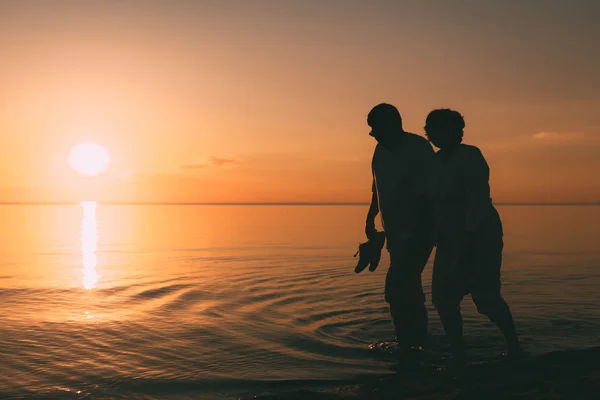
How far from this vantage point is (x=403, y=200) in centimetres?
564

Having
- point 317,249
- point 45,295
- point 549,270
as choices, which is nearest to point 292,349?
point 45,295

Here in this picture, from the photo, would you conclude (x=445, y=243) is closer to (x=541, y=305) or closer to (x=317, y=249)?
(x=541, y=305)

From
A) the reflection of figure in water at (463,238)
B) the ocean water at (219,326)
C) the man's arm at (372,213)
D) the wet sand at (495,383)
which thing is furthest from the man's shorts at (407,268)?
the wet sand at (495,383)

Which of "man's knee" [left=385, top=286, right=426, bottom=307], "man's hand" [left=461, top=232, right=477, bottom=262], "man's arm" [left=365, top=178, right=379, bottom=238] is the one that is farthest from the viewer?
"man's arm" [left=365, top=178, right=379, bottom=238]

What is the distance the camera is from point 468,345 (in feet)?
20.9

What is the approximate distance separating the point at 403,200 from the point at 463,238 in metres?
0.72

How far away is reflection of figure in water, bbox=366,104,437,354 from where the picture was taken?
558 cm

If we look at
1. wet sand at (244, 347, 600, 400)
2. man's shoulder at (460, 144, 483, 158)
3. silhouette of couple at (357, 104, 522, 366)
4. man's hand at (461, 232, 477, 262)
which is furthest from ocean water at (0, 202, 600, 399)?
man's shoulder at (460, 144, 483, 158)

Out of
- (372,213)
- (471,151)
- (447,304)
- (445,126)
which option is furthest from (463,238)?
(372,213)

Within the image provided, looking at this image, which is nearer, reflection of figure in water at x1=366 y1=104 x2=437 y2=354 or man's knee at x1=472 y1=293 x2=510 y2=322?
man's knee at x1=472 y1=293 x2=510 y2=322

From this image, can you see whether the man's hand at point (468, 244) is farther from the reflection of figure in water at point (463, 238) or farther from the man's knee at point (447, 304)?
the man's knee at point (447, 304)

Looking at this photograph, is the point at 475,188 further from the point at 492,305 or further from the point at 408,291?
the point at 408,291

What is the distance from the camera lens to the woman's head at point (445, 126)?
17.6 ft

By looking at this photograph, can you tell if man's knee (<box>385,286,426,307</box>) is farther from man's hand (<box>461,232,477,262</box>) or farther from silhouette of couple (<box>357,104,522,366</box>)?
man's hand (<box>461,232,477,262</box>)
